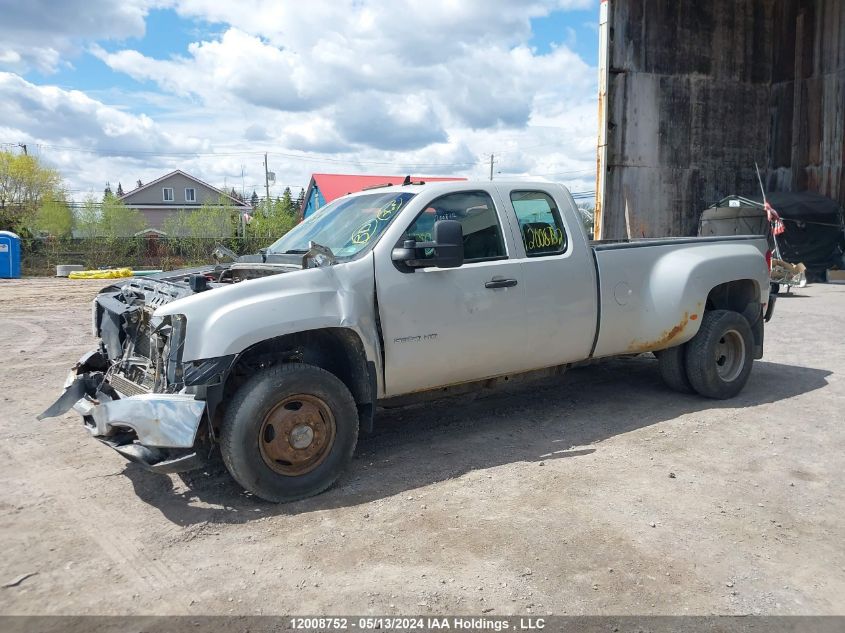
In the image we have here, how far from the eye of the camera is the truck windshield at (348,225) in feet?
15.8

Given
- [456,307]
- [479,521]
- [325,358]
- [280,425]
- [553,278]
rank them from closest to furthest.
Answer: [479,521] < [280,425] < [325,358] < [456,307] < [553,278]

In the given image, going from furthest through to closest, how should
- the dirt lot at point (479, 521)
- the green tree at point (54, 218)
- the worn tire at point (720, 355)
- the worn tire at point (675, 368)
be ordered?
the green tree at point (54, 218) → the worn tire at point (675, 368) → the worn tire at point (720, 355) → the dirt lot at point (479, 521)

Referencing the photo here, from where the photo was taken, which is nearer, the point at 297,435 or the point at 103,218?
the point at 297,435

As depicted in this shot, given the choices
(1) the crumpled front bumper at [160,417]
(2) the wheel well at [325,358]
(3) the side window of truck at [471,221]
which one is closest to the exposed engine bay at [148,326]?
(1) the crumpled front bumper at [160,417]

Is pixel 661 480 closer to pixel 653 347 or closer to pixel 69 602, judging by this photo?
pixel 653 347

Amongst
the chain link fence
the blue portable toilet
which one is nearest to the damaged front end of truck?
the blue portable toilet

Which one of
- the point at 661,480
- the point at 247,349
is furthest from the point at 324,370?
the point at 661,480

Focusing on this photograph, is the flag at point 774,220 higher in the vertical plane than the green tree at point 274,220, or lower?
lower

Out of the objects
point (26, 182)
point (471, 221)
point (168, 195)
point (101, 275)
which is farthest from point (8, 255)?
point (168, 195)

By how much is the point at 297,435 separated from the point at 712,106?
2143 centimetres

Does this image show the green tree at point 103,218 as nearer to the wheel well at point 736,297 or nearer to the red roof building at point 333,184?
the red roof building at point 333,184

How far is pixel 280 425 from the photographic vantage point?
416cm

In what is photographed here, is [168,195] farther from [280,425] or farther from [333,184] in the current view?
[280,425]

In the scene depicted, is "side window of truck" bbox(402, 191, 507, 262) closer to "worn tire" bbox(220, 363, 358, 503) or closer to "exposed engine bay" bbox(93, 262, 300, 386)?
"exposed engine bay" bbox(93, 262, 300, 386)
